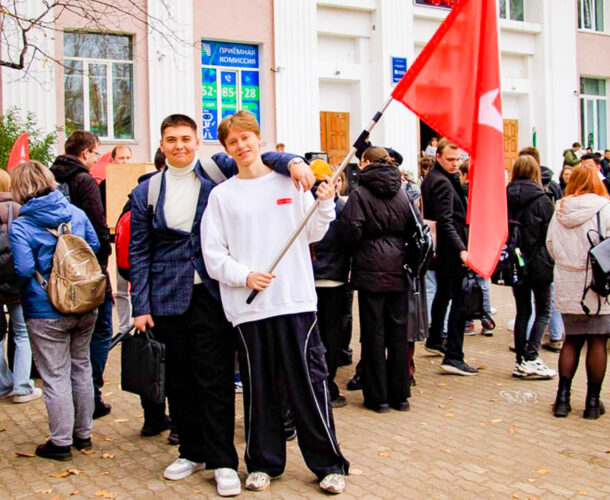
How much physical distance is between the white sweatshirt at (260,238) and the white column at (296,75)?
13967 mm

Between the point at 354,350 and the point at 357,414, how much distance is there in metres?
2.42

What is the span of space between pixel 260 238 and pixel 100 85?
13197 millimetres

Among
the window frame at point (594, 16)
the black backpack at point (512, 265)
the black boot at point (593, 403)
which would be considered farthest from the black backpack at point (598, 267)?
the window frame at point (594, 16)

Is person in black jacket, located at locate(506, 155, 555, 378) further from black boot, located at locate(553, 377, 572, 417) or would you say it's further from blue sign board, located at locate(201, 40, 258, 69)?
blue sign board, located at locate(201, 40, 258, 69)

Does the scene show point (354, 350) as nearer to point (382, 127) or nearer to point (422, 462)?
point (422, 462)

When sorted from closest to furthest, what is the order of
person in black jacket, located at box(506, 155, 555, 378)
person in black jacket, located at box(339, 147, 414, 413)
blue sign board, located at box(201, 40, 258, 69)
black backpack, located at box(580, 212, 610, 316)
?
black backpack, located at box(580, 212, 610, 316), person in black jacket, located at box(339, 147, 414, 413), person in black jacket, located at box(506, 155, 555, 378), blue sign board, located at box(201, 40, 258, 69)

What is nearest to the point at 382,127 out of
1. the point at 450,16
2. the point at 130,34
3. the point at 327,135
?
the point at 327,135

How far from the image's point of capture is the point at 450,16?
464 centimetres

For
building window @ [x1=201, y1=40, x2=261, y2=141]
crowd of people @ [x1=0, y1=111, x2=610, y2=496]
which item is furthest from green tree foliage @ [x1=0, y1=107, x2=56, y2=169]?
crowd of people @ [x1=0, y1=111, x2=610, y2=496]

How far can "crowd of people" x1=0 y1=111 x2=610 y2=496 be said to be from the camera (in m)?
4.45

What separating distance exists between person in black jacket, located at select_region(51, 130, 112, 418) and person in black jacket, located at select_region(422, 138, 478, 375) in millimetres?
2868

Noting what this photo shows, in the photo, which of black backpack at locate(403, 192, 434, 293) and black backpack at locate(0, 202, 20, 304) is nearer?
black backpack at locate(0, 202, 20, 304)

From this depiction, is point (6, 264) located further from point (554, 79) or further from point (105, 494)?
point (554, 79)

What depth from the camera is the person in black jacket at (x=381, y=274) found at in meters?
6.11
